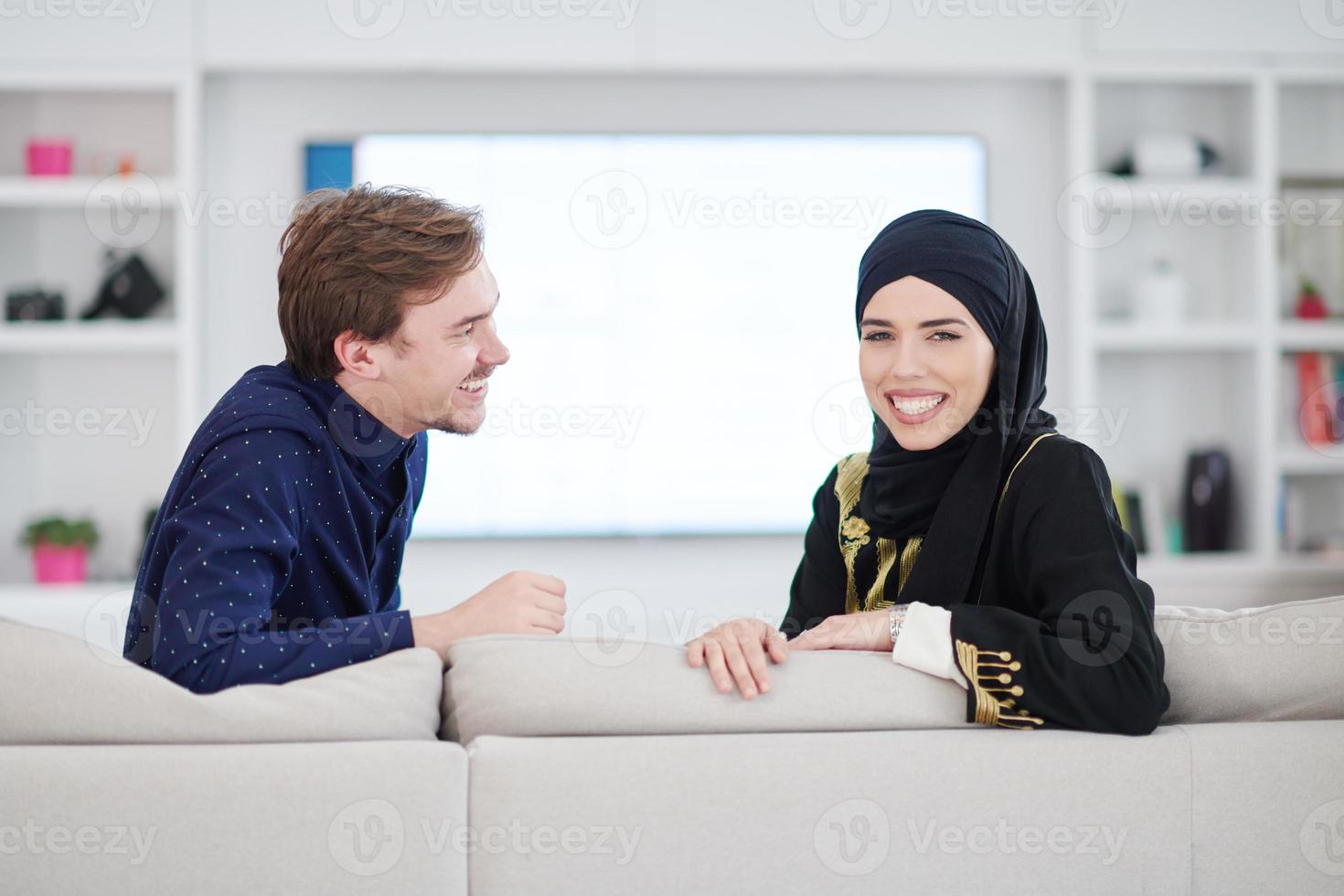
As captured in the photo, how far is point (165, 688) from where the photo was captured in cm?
111

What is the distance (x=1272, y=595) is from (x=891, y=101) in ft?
7.15

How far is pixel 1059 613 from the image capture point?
4.21 ft

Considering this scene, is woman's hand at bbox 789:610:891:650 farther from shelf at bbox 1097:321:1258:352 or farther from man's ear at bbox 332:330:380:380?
shelf at bbox 1097:321:1258:352

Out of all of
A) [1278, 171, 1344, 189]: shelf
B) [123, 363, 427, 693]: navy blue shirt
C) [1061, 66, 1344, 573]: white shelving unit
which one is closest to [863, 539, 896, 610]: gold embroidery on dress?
[123, 363, 427, 693]: navy blue shirt

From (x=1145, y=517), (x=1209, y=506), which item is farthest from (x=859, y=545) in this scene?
(x=1209, y=506)

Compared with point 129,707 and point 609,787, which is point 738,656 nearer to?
point 609,787

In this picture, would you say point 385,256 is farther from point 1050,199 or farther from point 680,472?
point 1050,199

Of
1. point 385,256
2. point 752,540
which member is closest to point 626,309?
point 752,540

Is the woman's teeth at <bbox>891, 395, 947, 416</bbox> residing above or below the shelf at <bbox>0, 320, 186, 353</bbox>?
below

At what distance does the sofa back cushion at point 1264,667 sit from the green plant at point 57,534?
3.64 m

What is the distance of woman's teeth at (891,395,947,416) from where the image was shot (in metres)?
1.62

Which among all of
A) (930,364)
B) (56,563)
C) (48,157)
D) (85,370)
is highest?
(48,157)

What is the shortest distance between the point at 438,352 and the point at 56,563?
110 inches

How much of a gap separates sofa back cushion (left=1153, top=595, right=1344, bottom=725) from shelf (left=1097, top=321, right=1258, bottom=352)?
2.96m
